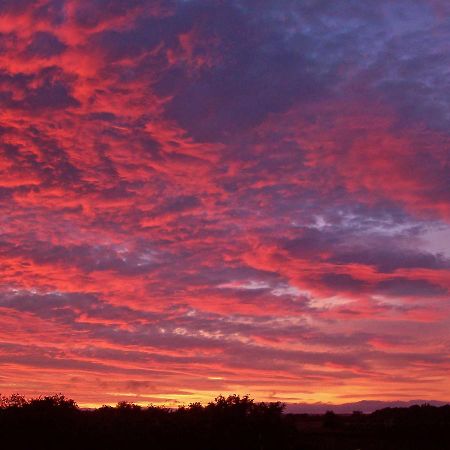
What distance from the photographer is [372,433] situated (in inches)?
2259

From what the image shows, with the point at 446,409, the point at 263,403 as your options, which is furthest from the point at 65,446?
the point at 446,409

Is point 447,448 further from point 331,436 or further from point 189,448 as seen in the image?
point 189,448

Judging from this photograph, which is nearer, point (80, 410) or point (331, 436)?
point (80, 410)

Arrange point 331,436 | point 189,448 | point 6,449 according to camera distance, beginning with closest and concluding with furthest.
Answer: point 6,449
point 189,448
point 331,436

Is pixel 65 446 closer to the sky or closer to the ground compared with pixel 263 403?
closer to the ground

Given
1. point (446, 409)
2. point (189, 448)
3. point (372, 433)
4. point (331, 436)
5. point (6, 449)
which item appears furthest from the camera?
point (446, 409)

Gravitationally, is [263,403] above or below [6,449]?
above

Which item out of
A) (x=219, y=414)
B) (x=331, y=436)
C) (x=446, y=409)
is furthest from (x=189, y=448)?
(x=446, y=409)

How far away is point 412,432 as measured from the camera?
181 ft

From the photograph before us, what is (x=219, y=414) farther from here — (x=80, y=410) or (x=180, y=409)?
(x=80, y=410)

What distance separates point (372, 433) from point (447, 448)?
1177 centimetres

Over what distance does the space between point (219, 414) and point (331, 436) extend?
17.3 m

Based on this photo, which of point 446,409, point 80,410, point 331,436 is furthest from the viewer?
point 446,409

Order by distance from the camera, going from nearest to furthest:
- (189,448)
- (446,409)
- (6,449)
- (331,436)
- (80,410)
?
(6,449) → (189,448) → (80,410) → (331,436) → (446,409)
